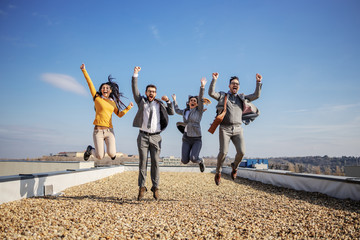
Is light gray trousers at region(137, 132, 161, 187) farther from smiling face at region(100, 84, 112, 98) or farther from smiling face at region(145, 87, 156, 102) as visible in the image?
smiling face at region(100, 84, 112, 98)

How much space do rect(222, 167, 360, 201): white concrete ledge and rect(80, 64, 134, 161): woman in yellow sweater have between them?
496cm

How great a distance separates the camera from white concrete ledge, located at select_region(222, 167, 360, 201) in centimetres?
533

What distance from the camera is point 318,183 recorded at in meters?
6.47

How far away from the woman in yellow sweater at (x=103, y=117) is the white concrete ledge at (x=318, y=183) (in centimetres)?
496

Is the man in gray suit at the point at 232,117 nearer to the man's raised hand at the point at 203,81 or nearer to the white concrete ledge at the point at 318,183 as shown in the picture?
the man's raised hand at the point at 203,81

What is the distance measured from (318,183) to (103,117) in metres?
5.44

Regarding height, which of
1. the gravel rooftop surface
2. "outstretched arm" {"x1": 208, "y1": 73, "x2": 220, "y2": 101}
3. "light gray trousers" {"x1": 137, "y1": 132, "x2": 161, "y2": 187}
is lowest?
the gravel rooftop surface

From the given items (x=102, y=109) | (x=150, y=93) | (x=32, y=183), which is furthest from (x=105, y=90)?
(x=32, y=183)

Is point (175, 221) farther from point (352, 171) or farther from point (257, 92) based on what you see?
point (352, 171)

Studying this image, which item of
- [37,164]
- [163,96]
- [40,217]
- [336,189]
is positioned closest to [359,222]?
[336,189]

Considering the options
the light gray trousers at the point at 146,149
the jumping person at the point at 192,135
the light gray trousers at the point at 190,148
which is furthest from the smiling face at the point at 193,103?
the light gray trousers at the point at 146,149

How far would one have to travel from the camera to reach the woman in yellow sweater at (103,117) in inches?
217

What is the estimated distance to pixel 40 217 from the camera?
3486mm

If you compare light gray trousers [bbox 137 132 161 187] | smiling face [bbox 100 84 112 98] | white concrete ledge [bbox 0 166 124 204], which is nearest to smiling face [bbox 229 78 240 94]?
light gray trousers [bbox 137 132 161 187]
